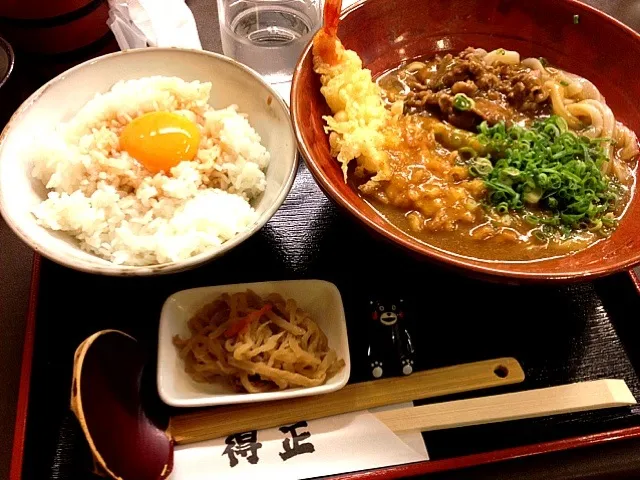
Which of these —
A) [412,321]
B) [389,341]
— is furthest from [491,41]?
[389,341]

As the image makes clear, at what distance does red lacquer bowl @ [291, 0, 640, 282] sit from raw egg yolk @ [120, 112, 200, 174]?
0.47 m

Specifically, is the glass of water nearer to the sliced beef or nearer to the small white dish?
the sliced beef

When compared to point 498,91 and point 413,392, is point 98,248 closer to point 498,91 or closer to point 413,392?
point 413,392

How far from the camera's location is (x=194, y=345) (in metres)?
1.71

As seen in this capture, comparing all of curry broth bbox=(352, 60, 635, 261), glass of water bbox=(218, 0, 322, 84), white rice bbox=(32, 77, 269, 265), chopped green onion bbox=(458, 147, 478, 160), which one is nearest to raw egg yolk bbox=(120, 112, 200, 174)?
white rice bbox=(32, 77, 269, 265)

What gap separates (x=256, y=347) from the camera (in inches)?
65.3

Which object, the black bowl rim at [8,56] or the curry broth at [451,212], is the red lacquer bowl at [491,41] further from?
the black bowl rim at [8,56]

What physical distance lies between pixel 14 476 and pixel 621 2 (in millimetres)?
3807

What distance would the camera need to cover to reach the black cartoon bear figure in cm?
170

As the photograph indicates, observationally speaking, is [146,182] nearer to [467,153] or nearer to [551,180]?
[467,153]

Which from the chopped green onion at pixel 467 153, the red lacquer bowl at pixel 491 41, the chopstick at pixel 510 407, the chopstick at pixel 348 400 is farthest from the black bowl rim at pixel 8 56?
the chopstick at pixel 510 407

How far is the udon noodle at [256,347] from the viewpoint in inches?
64.4

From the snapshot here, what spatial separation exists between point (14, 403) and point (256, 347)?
2.62 feet

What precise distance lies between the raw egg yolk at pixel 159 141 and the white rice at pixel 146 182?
0.03 metres
